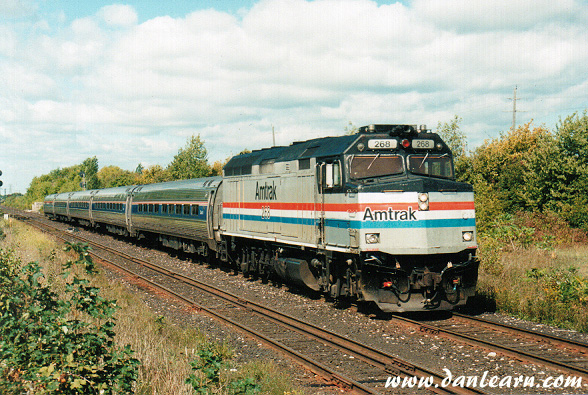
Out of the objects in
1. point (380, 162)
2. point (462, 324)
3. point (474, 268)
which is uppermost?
point (380, 162)

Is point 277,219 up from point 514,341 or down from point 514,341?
up

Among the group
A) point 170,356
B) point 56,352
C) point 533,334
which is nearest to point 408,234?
point 533,334

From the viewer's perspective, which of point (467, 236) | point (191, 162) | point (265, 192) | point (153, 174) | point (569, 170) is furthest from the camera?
point (153, 174)

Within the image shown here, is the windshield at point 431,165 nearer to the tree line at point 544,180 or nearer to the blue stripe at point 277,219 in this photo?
A: the blue stripe at point 277,219

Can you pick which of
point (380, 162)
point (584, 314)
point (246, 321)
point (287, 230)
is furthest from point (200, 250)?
point (584, 314)

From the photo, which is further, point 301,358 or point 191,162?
point 191,162

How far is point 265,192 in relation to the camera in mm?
15602

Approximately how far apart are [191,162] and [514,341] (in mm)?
54796

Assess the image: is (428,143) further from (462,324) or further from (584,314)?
(584,314)

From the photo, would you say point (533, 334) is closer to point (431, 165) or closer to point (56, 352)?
point (431, 165)

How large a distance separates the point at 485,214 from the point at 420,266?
A: 1284 centimetres

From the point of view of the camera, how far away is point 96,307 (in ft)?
20.8

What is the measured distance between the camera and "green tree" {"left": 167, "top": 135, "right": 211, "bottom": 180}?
60.2 m

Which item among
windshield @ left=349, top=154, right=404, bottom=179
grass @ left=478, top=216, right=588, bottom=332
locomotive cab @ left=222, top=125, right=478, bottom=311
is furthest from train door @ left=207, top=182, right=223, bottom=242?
grass @ left=478, top=216, right=588, bottom=332
